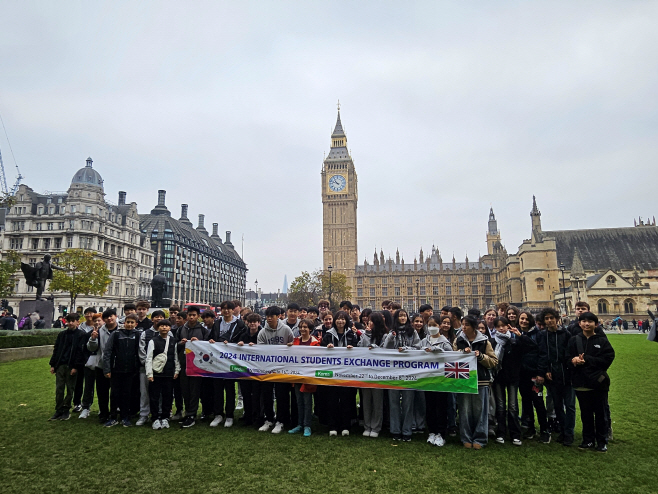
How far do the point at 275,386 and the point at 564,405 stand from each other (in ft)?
16.5

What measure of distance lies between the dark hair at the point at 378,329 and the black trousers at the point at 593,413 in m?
3.26

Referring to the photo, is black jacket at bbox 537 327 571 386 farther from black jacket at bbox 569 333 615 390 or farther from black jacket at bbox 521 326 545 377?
black jacket at bbox 569 333 615 390

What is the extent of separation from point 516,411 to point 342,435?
2944 mm

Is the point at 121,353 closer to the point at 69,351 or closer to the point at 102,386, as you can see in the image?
the point at 102,386

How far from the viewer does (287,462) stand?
5957mm

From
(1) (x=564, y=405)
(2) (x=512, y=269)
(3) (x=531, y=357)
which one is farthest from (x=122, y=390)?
(2) (x=512, y=269)

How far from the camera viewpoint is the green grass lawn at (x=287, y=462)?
5.18 meters

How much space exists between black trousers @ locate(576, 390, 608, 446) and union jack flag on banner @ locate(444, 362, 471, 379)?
1784 mm

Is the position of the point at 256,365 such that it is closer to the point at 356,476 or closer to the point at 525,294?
the point at 356,476

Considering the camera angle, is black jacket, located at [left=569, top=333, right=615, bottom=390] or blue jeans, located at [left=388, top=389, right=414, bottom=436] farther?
blue jeans, located at [left=388, top=389, right=414, bottom=436]

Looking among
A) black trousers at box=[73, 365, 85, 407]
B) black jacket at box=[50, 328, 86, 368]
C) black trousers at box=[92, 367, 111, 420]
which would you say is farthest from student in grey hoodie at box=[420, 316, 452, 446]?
black trousers at box=[73, 365, 85, 407]

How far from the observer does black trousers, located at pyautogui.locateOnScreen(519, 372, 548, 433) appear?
6.97 metres

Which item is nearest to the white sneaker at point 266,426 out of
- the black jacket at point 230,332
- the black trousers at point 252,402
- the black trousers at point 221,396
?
the black trousers at point 252,402

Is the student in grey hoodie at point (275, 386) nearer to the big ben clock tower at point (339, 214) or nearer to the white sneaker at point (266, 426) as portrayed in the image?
the white sneaker at point (266, 426)
